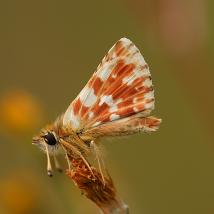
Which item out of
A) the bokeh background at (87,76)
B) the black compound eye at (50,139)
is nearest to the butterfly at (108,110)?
the black compound eye at (50,139)

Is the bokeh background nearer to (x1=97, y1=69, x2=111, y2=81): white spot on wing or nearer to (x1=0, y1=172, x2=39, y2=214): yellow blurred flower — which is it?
(x1=0, y1=172, x2=39, y2=214): yellow blurred flower

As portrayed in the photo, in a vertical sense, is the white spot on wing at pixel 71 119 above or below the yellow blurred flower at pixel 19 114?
above

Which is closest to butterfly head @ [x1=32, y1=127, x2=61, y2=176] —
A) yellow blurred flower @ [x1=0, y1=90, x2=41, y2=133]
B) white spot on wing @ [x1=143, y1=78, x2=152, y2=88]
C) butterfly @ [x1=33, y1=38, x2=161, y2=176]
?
butterfly @ [x1=33, y1=38, x2=161, y2=176]

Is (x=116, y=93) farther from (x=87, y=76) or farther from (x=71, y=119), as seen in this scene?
(x=87, y=76)

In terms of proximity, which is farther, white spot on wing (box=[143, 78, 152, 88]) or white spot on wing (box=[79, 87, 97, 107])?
white spot on wing (box=[79, 87, 97, 107])

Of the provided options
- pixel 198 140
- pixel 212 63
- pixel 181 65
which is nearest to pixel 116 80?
pixel 181 65

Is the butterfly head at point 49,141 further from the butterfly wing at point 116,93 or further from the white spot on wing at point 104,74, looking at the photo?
the white spot on wing at point 104,74
